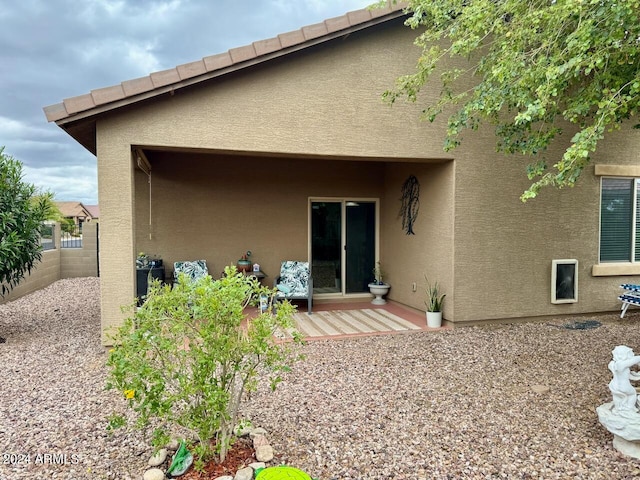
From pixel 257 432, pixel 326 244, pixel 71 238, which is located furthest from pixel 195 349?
pixel 71 238

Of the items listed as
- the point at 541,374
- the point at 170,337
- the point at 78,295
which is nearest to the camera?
the point at 170,337

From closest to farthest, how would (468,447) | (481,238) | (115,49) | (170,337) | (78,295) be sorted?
(170,337), (468,447), (481,238), (78,295), (115,49)

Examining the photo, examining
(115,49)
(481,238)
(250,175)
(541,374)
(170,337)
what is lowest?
(541,374)

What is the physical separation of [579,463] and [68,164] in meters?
60.1

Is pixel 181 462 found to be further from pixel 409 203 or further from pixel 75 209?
pixel 75 209

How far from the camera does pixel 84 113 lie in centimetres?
500

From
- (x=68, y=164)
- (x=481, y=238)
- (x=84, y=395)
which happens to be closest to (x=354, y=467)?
(x=84, y=395)

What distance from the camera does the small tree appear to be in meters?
6.07

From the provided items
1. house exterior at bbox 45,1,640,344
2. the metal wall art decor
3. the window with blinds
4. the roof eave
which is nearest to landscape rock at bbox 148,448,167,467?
house exterior at bbox 45,1,640,344

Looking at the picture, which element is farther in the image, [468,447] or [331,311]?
[331,311]

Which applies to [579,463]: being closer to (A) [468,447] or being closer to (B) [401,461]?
(A) [468,447]

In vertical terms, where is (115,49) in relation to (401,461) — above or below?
above

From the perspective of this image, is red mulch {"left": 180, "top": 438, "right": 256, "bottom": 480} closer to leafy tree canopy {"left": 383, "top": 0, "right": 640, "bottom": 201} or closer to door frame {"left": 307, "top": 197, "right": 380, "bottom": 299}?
leafy tree canopy {"left": 383, "top": 0, "right": 640, "bottom": 201}

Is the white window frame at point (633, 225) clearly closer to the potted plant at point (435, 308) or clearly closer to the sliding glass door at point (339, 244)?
the potted plant at point (435, 308)
